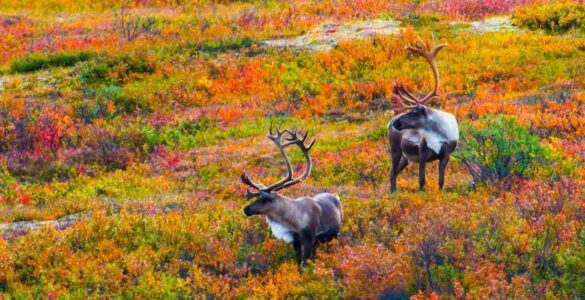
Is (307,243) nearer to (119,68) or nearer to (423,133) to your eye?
(423,133)

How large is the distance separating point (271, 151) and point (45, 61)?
1148 centimetres

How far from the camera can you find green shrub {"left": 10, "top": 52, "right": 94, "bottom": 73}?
26812 millimetres

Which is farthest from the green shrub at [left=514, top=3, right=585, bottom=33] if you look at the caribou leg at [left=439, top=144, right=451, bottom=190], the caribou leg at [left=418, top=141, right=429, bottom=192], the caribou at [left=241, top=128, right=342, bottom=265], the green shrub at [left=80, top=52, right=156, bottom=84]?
the caribou at [left=241, top=128, right=342, bottom=265]

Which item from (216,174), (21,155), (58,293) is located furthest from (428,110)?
(21,155)

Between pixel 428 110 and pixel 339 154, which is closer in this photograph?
pixel 428 110

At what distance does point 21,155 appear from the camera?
19406mm

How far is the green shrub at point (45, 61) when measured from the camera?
26812 mm

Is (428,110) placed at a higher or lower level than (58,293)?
higher

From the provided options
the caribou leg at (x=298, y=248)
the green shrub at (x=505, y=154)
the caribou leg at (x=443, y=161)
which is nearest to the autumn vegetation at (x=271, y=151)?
the green shrub at (x=505, y=154)

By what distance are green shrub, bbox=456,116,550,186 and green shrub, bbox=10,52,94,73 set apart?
16484mm

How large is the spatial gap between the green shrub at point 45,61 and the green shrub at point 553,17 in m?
15.3

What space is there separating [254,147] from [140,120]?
3920 mm

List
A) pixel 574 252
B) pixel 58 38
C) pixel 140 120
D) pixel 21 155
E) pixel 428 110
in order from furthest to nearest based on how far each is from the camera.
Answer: pixel 58 38
pixel 140 120
pixel 21 155
pixel 428 110
pixel 574 252

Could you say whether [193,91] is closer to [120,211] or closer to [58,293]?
[120,211]
